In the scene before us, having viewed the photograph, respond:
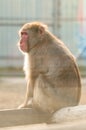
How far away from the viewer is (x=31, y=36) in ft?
22.4

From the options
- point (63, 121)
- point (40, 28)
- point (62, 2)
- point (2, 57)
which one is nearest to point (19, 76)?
point (2, 57)

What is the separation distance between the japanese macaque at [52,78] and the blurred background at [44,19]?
7739mm

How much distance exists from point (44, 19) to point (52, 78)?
27.9 ft

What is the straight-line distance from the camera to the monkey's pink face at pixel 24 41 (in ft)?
22.3

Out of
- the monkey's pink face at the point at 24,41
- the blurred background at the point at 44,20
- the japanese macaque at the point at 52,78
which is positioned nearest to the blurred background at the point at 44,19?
the blurred background at the point at 44,20

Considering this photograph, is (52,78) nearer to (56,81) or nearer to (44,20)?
(56,81)

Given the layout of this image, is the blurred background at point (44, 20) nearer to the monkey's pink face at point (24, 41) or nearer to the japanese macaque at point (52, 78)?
the monkey's pink face at point (24, 41)

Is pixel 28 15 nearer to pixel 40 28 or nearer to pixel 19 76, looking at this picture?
pixel 19 76

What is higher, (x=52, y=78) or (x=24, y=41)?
(x=24, y=41)

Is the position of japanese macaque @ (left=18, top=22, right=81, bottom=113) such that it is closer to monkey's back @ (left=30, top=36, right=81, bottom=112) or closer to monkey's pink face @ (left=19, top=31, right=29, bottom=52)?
monkey's back @ (left=30, top=36, right=81, bottom=112)

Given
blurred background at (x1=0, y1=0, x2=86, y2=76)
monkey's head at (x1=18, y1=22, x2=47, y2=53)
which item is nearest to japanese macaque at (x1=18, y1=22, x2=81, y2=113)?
monkey's head at (x1=18, y1=22, x2=47, y2=53)

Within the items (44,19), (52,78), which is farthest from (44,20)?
(52,78)

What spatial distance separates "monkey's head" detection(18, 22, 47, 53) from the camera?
6.77 meters

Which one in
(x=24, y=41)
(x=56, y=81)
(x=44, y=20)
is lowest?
(x=44, y=20)
